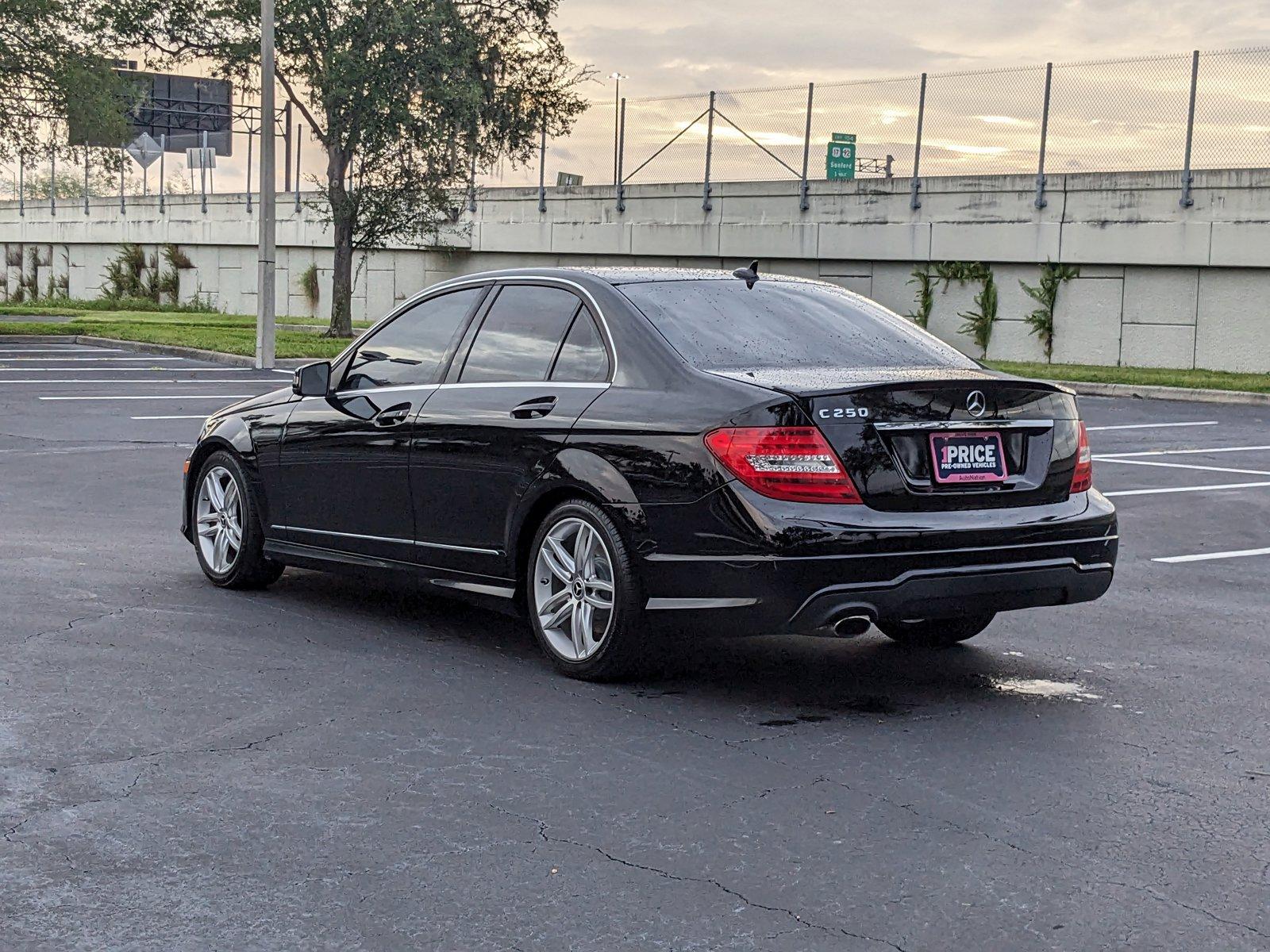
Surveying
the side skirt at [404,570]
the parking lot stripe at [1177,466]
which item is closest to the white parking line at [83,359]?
the parking lot stripe at [1177,466]

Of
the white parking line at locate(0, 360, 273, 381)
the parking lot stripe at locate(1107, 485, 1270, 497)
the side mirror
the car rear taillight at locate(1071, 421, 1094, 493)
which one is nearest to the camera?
the car rear taillight at locate(1071, 421, 1094, 493)

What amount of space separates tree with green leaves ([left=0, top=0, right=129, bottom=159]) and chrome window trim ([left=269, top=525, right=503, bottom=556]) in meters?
28.0

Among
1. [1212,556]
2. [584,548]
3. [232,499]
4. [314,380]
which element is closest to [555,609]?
[584,548]

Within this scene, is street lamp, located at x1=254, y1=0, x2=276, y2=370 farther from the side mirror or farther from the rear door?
the rear door

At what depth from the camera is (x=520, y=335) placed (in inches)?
268

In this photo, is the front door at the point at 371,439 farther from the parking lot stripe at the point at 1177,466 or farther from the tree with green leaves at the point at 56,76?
the tree with green leaves at the point at 56,76

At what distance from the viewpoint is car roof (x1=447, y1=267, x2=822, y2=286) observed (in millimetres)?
6727

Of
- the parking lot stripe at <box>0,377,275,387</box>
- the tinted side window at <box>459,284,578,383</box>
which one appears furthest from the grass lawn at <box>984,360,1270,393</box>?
the tinted side window at <box>459,284,578,383</box>

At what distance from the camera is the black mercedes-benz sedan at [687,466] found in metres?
5.65

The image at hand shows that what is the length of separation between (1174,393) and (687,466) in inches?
782

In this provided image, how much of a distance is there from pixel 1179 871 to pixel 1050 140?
1092 inches

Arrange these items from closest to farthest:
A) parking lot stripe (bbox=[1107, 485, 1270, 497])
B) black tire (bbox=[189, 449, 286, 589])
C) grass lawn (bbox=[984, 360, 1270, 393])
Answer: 1. black tire (bbox=[189, 449, 286, 589])
2. parking lot stripe (bbox=[1107, 485, 1270, 497])
3. grass lawn (bbox=[984, 360, 1270, 393])

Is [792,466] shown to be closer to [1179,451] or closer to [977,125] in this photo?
[1179,451]

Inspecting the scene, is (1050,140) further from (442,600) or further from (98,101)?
(442,600)
